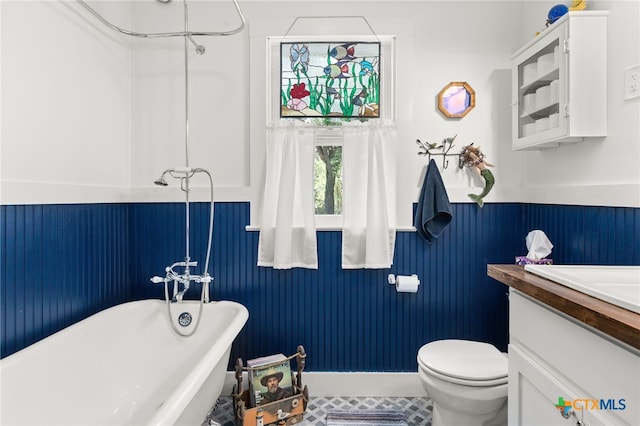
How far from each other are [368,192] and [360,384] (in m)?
1.16

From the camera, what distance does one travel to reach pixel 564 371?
93 cm

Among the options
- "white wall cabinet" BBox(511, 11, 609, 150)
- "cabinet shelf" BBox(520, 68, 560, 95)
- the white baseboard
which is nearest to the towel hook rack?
"cabinet shelf" BBox(520, 68, 560, 95)

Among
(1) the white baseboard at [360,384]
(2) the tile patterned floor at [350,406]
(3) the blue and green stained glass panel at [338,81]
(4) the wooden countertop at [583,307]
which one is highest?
(3) the blue and green stained glass panel at [338,81]

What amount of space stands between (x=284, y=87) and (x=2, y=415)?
76.1 inches

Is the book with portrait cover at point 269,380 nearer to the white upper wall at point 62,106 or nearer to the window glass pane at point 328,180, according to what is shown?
the window glass pane at point 328,180

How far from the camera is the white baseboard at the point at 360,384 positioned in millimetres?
2037

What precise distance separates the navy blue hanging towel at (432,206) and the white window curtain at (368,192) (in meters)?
0.16

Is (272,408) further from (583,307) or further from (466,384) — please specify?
(583,307)

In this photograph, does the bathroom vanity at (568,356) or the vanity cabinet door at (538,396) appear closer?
the bathroom vanity at (568,356)

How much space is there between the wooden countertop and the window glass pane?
1118 mm

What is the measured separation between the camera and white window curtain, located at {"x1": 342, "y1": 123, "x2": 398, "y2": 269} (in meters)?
1.97

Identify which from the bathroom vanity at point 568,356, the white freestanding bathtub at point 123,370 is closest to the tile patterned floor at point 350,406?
the white freestanding bathtub at point 123,370

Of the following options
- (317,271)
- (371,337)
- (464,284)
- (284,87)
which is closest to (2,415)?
(317,271)

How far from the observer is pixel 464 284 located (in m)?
2.05
